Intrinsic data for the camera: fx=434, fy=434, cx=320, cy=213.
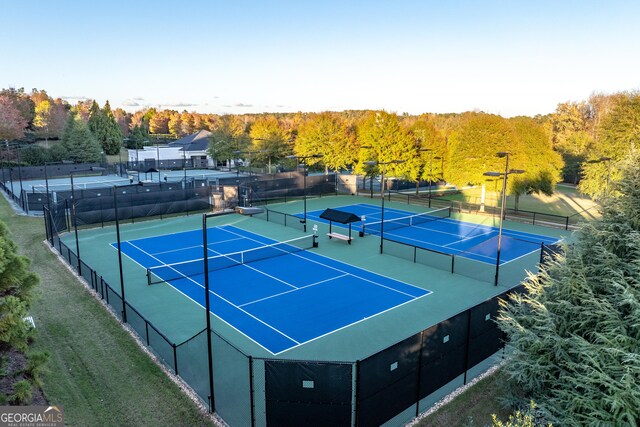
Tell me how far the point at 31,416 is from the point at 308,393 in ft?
20.4

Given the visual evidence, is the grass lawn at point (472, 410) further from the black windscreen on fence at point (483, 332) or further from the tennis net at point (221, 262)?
the tennis net at point (221, 262)

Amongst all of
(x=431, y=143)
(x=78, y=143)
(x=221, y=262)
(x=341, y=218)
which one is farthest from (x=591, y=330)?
(x=78, y=143)

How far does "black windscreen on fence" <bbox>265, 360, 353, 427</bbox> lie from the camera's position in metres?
9.56

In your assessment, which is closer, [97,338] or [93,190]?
[97,338]

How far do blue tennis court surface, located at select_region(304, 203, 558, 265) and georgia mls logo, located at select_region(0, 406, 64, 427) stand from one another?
22.5 m

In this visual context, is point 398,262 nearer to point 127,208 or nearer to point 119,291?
point 119,291

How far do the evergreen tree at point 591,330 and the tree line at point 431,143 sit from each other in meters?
3.93

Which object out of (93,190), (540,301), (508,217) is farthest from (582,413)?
(93,190)

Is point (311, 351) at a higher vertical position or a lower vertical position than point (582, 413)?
lower

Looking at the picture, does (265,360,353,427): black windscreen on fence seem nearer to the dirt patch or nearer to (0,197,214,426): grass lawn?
(0,197,214,426): grass lawn

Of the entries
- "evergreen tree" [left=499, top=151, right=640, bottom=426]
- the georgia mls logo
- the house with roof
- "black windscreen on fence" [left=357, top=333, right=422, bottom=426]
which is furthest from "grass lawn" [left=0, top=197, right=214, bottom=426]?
the house with roof

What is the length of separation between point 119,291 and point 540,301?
691 inches

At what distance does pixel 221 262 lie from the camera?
25.1 m

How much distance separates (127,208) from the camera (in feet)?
119
